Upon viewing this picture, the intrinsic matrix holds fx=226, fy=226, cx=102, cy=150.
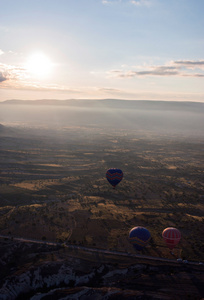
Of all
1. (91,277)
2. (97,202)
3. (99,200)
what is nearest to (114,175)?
(99,200)

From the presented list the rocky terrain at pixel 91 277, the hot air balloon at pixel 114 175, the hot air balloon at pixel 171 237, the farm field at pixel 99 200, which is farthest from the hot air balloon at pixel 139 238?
the hot air balloon at pixel 114 175

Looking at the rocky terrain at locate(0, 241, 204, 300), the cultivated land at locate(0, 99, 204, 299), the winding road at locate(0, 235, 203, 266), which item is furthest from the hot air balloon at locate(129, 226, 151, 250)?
the cultivated land at locate(0, 99, 204, 299)

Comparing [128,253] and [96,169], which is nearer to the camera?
[128,253]

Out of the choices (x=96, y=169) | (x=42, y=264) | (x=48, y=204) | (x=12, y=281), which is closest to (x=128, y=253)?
(x=42, y=264)

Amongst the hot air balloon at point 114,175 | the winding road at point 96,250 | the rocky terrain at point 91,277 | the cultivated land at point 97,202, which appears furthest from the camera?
the hot air balloon at point 114,175

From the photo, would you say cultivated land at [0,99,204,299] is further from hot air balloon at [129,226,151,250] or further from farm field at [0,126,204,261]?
hot air balloon at [129,226,151,250]

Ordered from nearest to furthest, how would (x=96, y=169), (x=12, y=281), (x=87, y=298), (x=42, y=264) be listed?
(x=87, y=298) < (x=12, y=281) < (x=42, y=264) < (x=96, y=169)

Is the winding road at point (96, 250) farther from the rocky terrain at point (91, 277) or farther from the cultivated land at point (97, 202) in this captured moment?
the cultivated land at point (97, 202)

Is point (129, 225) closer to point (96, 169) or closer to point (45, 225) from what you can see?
point (45, 225)

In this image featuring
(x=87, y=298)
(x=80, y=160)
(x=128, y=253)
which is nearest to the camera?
(x=87, y=298)
